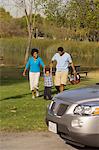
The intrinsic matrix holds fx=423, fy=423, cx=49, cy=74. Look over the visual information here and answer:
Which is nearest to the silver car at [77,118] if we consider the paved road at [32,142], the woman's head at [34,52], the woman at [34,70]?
the paved road at [32,142]

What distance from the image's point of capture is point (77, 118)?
6145mm

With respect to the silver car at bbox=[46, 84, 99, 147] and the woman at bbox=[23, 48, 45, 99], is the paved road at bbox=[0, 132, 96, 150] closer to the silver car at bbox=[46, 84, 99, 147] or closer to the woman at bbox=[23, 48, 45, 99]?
the silver car at bbox=[46, 84, 99, 147]

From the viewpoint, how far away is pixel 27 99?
12375 mm

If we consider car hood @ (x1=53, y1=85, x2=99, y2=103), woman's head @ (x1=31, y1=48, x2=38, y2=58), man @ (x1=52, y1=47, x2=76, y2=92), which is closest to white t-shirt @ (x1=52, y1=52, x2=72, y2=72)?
man @ (x1=52, y1=47, x2=76, y2=92)

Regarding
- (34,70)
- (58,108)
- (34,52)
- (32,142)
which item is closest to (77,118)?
(58,108)

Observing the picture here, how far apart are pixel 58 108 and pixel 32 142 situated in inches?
33.5

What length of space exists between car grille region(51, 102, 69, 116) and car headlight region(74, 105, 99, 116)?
0.80ft

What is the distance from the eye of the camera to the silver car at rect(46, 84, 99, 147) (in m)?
6.07

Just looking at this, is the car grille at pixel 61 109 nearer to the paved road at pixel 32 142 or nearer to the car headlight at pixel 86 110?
the car headlight at pixel 86 110

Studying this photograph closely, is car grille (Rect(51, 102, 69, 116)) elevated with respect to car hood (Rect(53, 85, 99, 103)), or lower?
lower

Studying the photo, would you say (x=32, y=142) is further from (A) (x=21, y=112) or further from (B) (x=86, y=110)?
(A) (x=21, y=112)

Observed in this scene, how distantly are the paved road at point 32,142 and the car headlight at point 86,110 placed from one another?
87 centimetres

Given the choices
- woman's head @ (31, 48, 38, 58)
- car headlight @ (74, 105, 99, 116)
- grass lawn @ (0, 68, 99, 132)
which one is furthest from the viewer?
woman's head @ (31, 48, 38, 58)

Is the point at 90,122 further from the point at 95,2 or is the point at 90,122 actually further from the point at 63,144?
the point at 95,2
